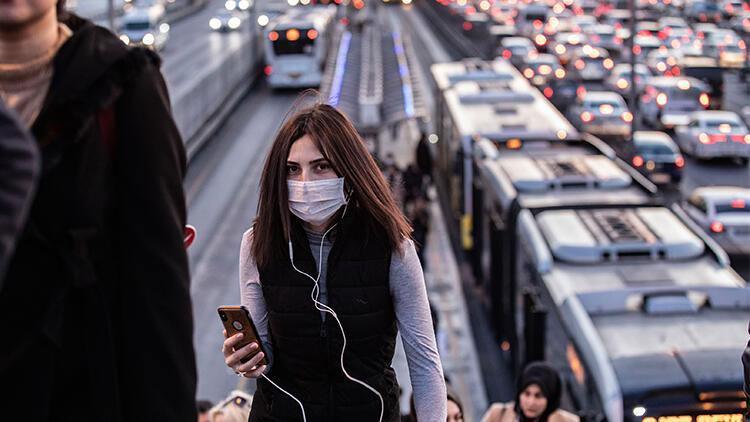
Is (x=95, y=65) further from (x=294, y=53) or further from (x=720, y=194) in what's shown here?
(x=294, y=53)

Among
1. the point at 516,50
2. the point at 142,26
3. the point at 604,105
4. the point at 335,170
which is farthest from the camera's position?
the point at 142,26

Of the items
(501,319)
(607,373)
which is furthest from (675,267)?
(501,319)

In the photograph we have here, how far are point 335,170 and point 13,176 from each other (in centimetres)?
192

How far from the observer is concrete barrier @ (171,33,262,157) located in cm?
3522

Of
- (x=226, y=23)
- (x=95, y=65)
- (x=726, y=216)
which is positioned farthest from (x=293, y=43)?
(x=95, y=65)

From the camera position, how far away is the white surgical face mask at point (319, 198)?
4012 mm

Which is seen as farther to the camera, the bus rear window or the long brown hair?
the bus rear window

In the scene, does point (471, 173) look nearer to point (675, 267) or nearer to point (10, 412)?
point (675, 267)

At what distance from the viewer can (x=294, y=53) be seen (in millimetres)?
49594

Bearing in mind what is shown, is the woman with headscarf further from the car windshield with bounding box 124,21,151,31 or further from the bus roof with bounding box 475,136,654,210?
the car windshield with bounding box 124,21,151,31

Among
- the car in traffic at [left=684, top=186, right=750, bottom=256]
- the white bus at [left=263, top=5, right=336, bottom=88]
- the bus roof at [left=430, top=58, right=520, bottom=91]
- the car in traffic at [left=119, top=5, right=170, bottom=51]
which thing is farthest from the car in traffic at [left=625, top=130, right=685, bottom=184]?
the car in traffic at [left=119, top=5, right=170, bottom=51]

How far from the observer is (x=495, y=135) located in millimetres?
21781

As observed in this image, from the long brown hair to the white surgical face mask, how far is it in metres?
0.05

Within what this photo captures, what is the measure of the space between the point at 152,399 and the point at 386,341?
137 cm
